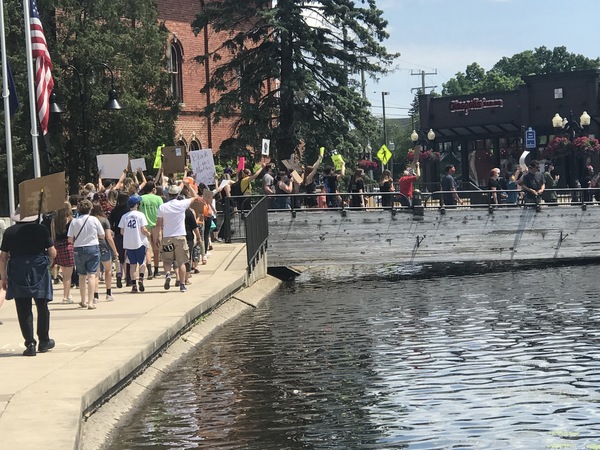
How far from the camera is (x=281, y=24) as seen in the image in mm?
46875

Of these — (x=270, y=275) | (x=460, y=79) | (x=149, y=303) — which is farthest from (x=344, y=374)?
(x=460, y=79)

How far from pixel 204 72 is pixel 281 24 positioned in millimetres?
17612

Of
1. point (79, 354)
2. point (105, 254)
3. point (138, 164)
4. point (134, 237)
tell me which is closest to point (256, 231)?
point (138, 164)

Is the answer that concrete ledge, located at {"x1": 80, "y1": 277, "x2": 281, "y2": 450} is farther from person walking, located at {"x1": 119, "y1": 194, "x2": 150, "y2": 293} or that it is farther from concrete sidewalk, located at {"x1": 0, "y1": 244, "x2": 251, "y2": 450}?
person walking, located at {"x1": 119, "y1": 194, "x2": 150, "y2": 293}

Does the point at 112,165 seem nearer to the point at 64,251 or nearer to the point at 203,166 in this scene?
the point at 203,166

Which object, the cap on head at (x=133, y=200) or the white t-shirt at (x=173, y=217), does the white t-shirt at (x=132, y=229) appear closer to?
the cap on head at (x=133, y=200)

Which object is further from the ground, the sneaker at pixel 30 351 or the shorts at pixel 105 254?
the shorts at pixel 105 254

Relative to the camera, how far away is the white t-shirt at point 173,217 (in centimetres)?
2263

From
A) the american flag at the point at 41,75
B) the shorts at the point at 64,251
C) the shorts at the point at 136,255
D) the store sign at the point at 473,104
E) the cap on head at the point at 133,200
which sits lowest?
the shorts at the point at 136,255

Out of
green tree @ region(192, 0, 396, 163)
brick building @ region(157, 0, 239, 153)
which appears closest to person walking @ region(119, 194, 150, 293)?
green tree @ region(192, 0, 396, 163)

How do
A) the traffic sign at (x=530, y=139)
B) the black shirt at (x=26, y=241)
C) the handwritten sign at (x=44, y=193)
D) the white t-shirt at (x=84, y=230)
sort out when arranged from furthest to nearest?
the traffic sign at (x=530, y=139) → the white t-shirt at (x=84, y=230) → the handwritten sign at (x=44, y=193) → the black shirt at (x=26, y=241)

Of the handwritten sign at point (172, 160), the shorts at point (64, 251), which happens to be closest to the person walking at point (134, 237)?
the shorts at point (64, 251)

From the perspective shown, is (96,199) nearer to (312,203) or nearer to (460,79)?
(312,203)

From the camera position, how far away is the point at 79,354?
14328mm
